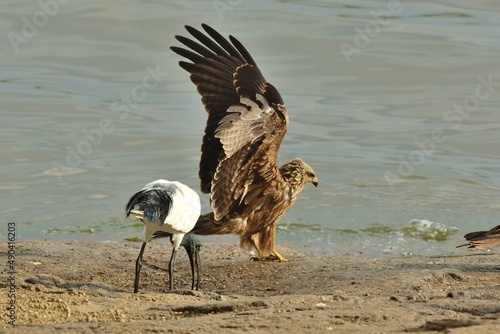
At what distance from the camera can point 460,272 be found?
7.96m

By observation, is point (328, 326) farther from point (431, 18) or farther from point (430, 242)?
point (431, 18)

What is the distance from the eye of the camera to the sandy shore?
5.27 metres

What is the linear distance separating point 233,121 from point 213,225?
1.06 m

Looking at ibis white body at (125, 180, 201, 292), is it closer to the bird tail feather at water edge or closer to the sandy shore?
the sandy shore

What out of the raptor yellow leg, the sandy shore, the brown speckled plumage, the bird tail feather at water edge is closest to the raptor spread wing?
the brown speckled plumage

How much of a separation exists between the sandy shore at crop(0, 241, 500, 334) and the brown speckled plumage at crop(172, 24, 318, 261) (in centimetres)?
42

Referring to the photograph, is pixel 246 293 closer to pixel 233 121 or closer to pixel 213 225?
pixel 213 225

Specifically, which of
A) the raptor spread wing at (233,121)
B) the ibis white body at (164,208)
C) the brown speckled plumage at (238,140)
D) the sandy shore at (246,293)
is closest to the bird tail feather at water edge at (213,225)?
the brown speckled plumage at (238,140)

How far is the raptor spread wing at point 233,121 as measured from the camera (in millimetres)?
8539

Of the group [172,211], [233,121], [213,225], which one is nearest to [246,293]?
[172,211]

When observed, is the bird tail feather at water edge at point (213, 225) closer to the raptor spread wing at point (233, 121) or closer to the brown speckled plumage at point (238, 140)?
the brown speckled plumage at point (238, 140)

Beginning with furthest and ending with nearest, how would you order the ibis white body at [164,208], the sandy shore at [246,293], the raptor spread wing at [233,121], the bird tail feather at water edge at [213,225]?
the bird tail feather at water edge at [213,225] → the raptor spread wing at [233,121] → the ibis white body at [164,208] → the sandy shore at [246,293]

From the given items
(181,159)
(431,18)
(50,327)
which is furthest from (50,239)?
(431,18)

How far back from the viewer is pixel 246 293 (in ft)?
25.0
